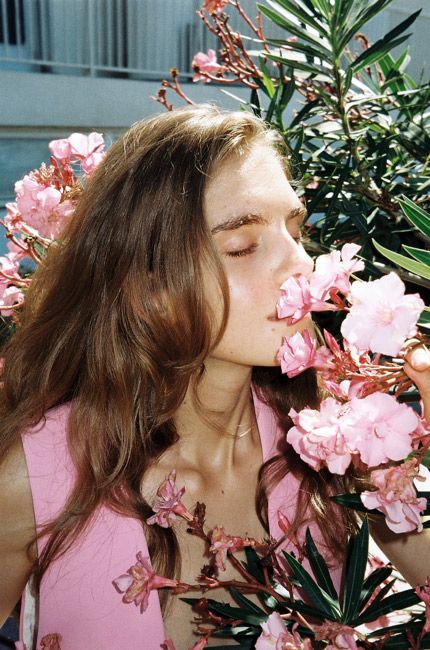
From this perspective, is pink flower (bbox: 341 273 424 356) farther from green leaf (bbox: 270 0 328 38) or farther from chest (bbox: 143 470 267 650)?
green leaf (bbox: 270 0 328 38)

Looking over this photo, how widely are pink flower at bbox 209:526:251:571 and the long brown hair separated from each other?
0.30 meters

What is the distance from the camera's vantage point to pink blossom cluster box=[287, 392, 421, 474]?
0.68 metres

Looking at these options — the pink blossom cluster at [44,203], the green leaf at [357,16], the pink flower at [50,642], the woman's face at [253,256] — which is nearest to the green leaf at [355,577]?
the woman's face at [253,256]

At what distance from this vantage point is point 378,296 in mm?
638

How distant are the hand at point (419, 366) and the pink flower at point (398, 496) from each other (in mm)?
125

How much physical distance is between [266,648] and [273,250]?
0.52 m

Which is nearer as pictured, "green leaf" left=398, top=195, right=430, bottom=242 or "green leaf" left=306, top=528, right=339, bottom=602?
"green leaf" left=398, top=195, right=430, bottom=242

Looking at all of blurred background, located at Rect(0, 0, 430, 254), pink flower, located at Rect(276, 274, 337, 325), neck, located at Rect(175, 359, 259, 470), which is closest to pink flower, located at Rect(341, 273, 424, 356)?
pink flower, located at Rect(276, 274, 337, 325)

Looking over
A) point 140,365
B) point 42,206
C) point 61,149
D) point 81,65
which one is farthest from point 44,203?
point 81,65

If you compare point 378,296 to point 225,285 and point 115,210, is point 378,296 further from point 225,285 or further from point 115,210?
point 115,210

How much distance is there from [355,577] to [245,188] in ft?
1.81

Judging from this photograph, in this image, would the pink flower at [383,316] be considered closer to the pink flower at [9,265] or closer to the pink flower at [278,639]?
the pink flower at [278,639]

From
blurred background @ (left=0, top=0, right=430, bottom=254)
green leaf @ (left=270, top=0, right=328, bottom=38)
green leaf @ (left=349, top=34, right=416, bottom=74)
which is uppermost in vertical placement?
green leaf @ (left=270, top=0, right=328, bottom=38)

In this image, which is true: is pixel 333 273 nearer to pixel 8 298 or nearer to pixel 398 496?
pixel 398 496
